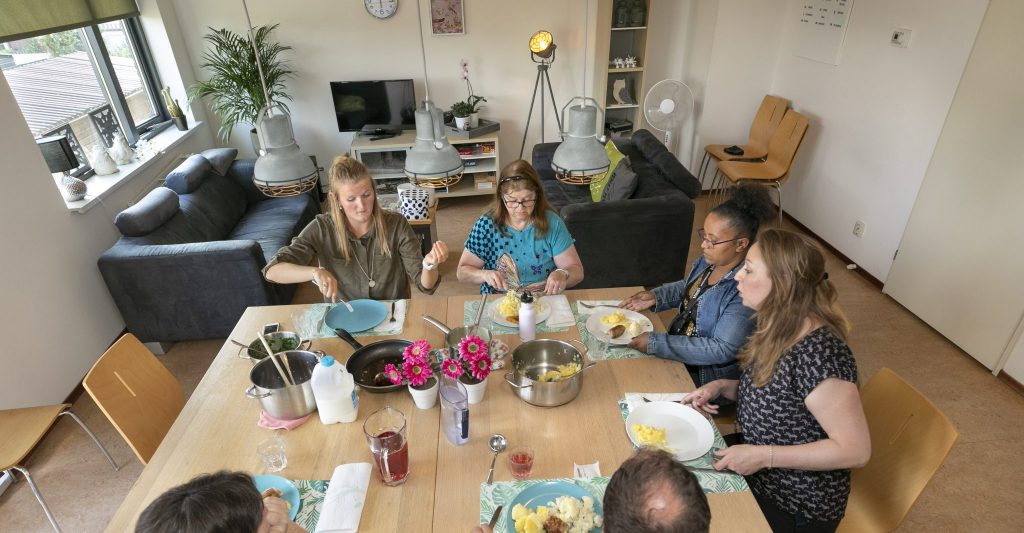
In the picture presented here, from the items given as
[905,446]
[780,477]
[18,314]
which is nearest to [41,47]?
[18,314]

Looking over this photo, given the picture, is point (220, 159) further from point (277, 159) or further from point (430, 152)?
point (430, 152)

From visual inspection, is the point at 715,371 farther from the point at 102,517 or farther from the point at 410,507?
the point at 102,517

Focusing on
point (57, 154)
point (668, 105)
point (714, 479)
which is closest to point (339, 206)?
point (714, 479)

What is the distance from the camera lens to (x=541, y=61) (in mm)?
5391

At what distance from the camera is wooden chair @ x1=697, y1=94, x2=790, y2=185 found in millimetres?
4859

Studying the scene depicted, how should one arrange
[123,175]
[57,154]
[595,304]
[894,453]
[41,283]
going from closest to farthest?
[894,453]
[595,304]
[41,283]
[57,154]
[123,175]

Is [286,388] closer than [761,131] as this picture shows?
Yes

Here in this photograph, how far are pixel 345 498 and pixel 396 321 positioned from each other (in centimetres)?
84

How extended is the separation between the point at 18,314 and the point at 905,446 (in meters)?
3.94

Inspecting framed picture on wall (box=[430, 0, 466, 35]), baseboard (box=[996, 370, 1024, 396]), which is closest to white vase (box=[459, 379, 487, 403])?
baseboard (box=[996, 370, 1024, 396])

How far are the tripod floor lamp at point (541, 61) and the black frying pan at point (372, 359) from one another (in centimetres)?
325

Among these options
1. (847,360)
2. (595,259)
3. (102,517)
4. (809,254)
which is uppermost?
(809,254)

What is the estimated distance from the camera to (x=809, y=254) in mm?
1533

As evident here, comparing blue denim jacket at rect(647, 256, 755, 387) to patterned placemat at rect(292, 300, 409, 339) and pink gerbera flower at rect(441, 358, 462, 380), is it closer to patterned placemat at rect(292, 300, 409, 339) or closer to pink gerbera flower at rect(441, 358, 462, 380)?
pink gerbera flower at rect(441, 358, 462, 380)
